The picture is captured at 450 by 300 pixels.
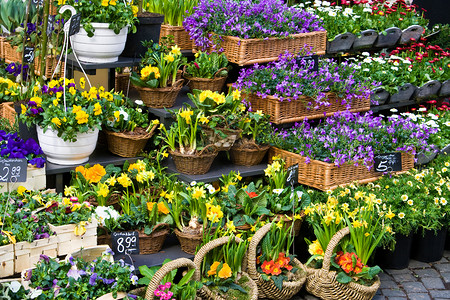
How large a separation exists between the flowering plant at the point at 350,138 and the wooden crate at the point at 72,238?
1.71 metres

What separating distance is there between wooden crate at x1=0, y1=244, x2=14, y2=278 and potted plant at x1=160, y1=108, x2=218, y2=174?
144 cm

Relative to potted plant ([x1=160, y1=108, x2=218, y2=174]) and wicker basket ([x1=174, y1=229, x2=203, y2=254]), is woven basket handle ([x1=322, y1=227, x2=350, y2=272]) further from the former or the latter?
potted plant ([x1=160, y1=108, x2=218, y2=174])

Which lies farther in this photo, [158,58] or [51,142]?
[158,58]

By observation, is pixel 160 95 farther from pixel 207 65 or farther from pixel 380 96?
pixel 380 96

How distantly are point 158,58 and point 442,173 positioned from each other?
2359mm

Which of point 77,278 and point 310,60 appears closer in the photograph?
point 77,278

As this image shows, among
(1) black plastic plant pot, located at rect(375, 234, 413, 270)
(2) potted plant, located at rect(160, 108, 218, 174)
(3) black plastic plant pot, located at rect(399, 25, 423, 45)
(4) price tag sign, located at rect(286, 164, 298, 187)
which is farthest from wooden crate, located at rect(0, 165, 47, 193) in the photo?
(3) black plastic plant pot, located at rect(399, 25, 423, 45)

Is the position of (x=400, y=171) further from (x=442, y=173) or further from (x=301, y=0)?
(x=301, y=0)

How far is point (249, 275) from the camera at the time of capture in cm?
444

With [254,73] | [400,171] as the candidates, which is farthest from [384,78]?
[254,73]

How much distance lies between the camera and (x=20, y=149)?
14.6 feet

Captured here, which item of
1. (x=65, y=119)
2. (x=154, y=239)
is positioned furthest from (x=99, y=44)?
(x=154, y=239)

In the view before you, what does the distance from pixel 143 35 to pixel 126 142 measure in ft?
2.92

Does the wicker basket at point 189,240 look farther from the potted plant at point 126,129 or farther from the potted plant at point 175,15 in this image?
the potted plant at point 175,15
